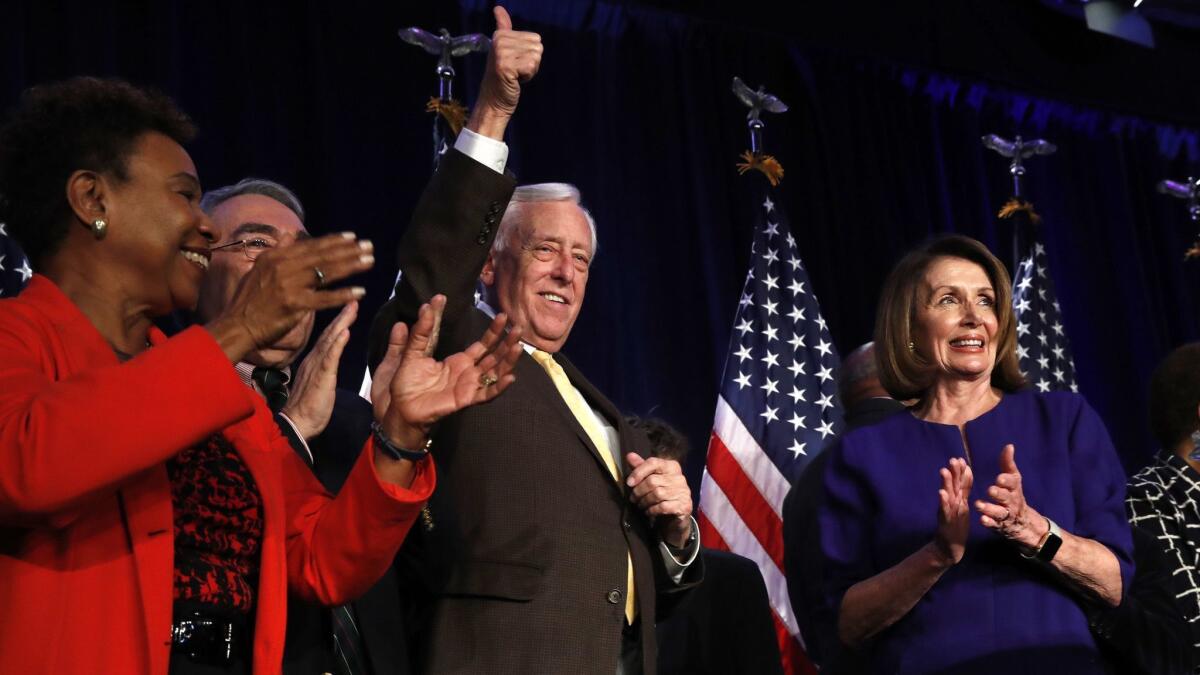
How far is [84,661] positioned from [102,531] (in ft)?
0.52

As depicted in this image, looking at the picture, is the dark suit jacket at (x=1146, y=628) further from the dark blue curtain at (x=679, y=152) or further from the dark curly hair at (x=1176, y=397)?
the dark blue curtain at (x=679, y=152)

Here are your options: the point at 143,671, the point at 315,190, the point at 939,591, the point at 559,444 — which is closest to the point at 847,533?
the point at 939,591

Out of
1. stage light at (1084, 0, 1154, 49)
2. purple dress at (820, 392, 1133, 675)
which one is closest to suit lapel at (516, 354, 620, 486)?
purple dress at (820, 392, 1133, 675)

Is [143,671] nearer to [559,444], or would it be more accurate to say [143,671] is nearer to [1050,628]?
[559,444]

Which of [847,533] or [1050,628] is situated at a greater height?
[847,533]

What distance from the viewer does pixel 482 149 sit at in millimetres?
2137

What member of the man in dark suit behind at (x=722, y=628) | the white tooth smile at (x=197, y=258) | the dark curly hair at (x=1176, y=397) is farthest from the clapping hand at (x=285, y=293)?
the dark curly hair at (x=1176, y=397)

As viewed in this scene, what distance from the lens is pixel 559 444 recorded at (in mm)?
2270

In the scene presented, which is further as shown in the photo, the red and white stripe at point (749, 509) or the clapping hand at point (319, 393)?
the red and white stripe at point (749, 509)

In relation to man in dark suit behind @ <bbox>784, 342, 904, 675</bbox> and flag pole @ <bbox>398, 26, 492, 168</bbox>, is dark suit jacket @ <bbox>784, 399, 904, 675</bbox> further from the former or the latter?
flag pole @ <bbox>398, 26, 492, 168</bbox>

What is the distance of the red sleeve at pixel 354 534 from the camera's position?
1838 millimetres

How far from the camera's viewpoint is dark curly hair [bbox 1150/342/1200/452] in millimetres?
3334

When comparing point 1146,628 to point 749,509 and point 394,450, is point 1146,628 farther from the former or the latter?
point 749,509

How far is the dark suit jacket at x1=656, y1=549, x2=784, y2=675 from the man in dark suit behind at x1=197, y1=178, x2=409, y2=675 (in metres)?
1.06
